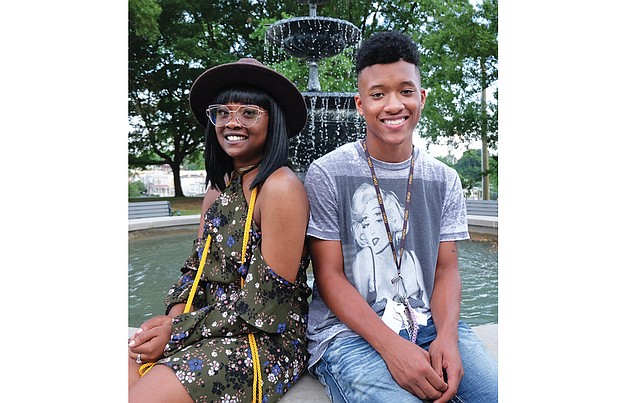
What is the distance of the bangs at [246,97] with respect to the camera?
1.90m

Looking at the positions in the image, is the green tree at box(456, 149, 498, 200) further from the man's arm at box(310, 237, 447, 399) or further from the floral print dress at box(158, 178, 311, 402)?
the floral print dress at box(158, 178, 311, 402)

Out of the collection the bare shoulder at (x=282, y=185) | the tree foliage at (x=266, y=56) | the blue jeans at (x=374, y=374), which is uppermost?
the tree foliage at (x=266, y=56)

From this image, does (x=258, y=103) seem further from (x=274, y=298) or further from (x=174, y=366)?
(x=174, y=366)

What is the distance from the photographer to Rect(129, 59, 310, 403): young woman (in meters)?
1.57

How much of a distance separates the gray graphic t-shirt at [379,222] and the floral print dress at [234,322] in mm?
134

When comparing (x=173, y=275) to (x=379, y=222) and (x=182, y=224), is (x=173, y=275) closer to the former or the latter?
(x=379, y=222)

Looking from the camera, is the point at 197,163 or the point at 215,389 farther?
the point at 197,163

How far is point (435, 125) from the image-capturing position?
13352 millimetres

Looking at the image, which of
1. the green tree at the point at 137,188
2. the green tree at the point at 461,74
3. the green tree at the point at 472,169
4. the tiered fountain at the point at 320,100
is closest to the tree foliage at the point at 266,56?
the green tree at the point at 461,74

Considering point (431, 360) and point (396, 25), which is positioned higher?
point (396, 25)

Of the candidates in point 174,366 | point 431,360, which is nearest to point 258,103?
point 174,366

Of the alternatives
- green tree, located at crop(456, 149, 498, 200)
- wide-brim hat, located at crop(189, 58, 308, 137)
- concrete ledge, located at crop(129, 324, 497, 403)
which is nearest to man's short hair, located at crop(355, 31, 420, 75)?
wide-brim hat, located at crop(189, 58, 308, 137)

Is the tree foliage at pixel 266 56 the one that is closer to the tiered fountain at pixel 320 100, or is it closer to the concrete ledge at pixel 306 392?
the tiered fountain at pixel 320 100
